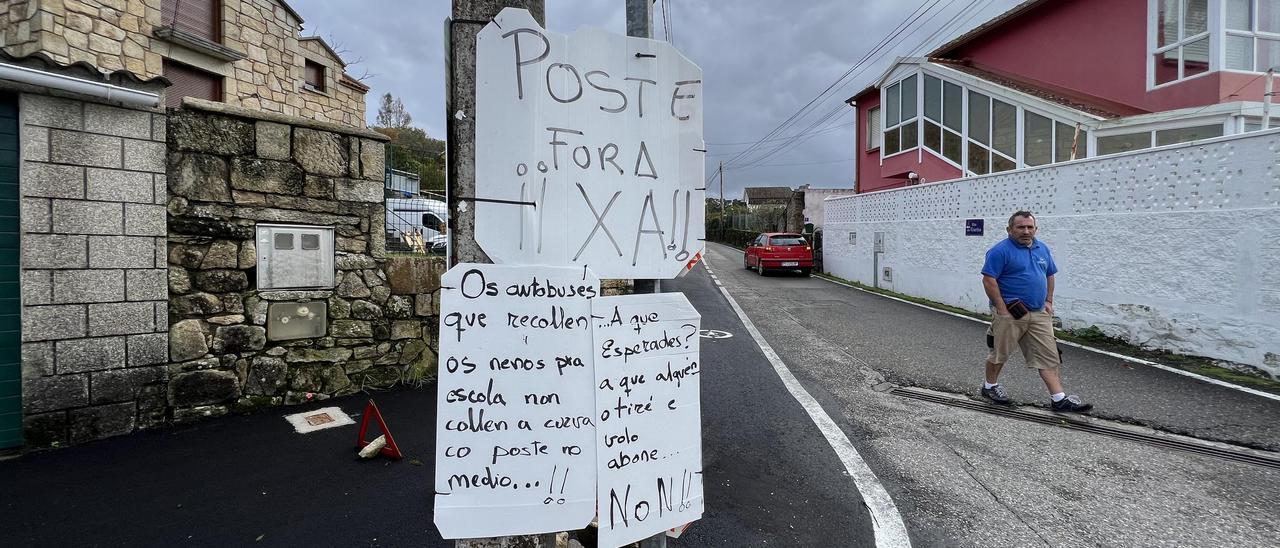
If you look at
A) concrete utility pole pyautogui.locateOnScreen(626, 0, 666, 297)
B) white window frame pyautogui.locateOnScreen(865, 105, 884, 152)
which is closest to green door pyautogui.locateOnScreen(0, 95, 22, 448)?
concrete utility pole pyautogui.locateOnScreen(626, 0, 666, 297)

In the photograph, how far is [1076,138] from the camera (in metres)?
11.5

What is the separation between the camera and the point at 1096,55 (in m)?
13.9

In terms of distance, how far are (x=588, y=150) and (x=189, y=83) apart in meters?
12.0

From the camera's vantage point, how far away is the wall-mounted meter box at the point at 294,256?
4.71 m

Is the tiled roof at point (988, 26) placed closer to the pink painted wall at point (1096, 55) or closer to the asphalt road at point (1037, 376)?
the pink painted wall at point (1096, 55)

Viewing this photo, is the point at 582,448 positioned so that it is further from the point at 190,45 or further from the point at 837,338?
the point at 190,45

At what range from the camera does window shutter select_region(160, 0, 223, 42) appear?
31.4 ft

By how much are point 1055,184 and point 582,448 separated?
1009cm

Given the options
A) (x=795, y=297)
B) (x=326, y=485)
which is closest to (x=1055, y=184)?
(x=795, y=297)

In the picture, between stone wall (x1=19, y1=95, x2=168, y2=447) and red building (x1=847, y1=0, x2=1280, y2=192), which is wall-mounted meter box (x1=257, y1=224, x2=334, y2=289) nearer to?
stone wall (x1=19, y1=95, x2=168, y2=447)

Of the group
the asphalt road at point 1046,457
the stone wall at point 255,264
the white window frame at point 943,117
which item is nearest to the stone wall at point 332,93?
the stone wall at point 255,264

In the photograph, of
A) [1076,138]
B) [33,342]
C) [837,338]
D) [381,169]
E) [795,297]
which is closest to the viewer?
[33,342]

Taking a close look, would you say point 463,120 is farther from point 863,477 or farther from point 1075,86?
point 1075,86

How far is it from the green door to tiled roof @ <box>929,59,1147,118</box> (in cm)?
1664
